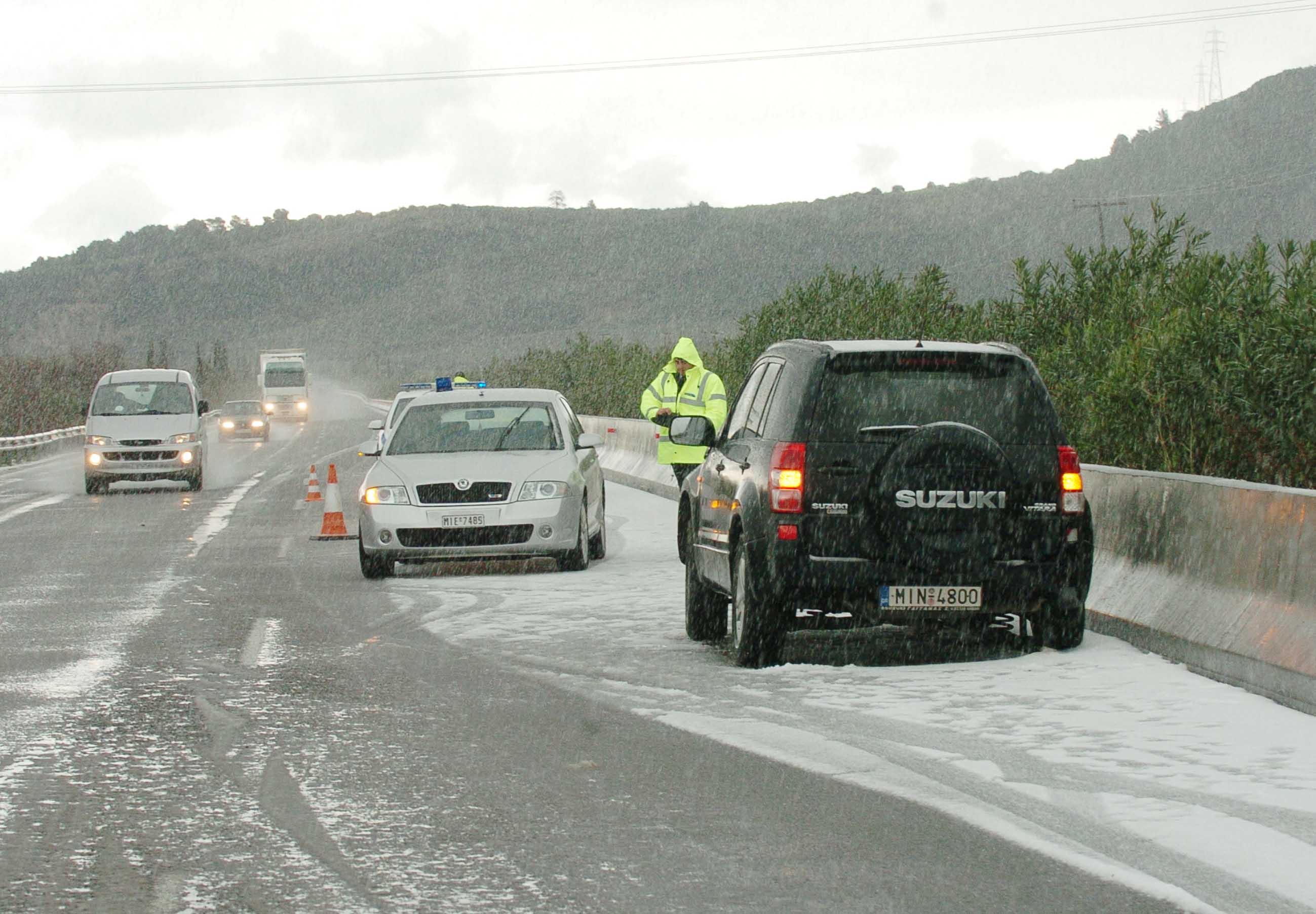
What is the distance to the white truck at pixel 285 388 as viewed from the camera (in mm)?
84938

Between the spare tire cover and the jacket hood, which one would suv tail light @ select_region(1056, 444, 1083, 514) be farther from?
the jacket hood

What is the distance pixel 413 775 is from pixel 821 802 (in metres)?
1.61

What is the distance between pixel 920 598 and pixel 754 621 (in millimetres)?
890

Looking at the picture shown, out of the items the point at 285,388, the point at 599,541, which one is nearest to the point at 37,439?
the point at 599,541

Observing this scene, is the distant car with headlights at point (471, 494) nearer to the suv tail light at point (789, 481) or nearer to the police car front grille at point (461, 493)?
the police car front grille at point (461, 493)

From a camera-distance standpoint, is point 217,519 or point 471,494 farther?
point 217,519

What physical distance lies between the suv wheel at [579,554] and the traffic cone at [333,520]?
4355 mm

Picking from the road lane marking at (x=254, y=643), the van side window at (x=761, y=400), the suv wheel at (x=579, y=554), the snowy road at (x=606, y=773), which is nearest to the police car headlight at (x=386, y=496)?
the suv wheel at (x=579, y=554)

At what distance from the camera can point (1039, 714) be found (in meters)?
7.98

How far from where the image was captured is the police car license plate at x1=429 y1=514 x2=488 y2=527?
576 inches

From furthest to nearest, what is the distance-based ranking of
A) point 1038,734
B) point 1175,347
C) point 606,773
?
1. point 1175,347
2. point 1038,734
3. point 606,773

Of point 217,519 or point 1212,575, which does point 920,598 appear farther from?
point 217,519

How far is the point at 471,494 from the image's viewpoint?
14.8 metres

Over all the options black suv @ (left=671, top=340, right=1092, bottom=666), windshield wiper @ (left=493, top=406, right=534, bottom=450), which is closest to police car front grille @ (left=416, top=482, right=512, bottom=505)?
windshield wiper @ (left=493, top=406, right=534, bottom=450)
